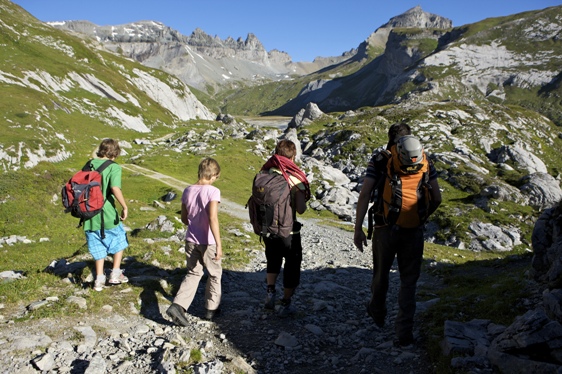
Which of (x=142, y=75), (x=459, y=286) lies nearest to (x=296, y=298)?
(x=459, y=286)

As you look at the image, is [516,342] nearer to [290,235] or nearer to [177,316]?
[290,235]

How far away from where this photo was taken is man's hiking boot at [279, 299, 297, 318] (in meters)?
8.14

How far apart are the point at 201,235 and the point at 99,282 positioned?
3176 mm

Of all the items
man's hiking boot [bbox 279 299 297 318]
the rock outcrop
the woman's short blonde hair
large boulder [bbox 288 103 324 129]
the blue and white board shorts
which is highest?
large boulder [bbox 288 103 324 129]

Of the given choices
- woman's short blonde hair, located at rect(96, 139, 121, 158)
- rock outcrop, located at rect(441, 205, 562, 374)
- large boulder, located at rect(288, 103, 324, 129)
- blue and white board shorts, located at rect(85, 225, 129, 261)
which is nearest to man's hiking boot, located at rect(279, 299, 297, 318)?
rock outcrop, located at rect(441, 205, 562, 374)

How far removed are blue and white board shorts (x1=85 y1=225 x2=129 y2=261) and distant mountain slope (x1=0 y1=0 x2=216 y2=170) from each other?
35323mm

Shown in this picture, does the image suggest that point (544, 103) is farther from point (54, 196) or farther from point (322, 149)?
point (54, 196)

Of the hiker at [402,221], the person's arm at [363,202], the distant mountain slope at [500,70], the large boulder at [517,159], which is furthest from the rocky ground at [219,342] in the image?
the distant mountain slope at [500,70]

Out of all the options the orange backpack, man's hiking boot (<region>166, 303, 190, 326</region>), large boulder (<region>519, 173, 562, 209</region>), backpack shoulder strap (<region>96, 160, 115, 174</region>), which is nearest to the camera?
the orange backpack

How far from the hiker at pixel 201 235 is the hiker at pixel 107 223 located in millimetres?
1897

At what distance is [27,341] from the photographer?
632cm

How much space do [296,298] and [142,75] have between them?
126 metres

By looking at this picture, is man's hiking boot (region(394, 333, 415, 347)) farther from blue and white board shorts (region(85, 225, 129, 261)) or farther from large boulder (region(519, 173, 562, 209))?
large boulder (region(519, 173, 562, 209))

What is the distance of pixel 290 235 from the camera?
7883mm
